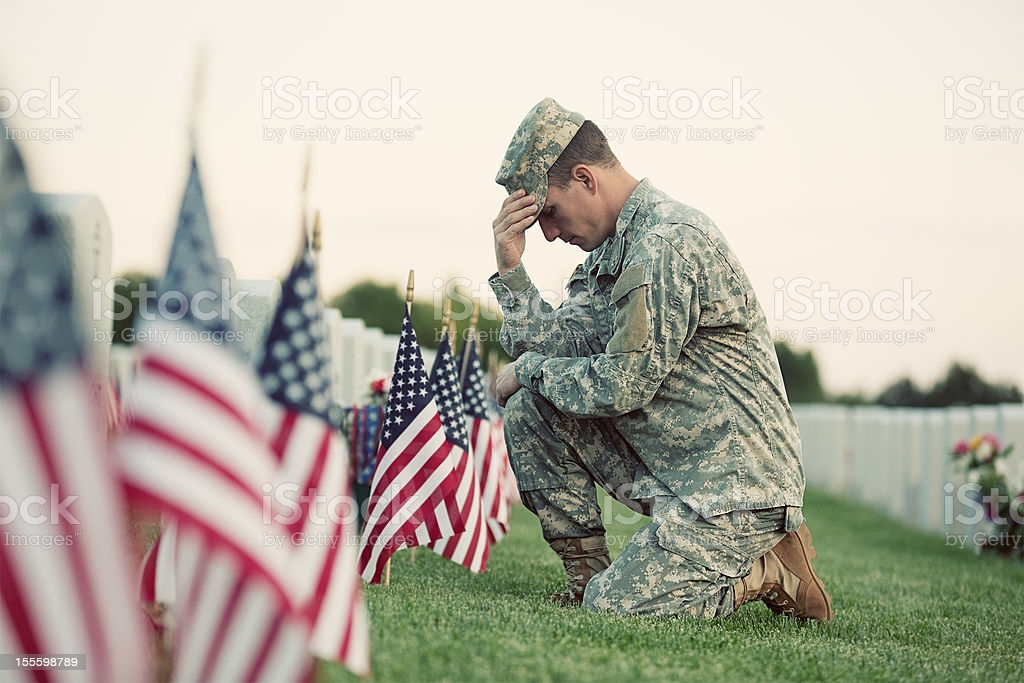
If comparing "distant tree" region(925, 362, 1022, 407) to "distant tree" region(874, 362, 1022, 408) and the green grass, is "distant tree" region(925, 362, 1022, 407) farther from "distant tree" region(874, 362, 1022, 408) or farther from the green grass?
the green grass

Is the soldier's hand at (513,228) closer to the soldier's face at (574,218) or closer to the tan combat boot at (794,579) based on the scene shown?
the soldier's face at (574,218)

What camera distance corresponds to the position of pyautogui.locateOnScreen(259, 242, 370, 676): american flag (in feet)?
8.13

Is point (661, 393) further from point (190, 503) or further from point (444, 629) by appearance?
point (190, 503)

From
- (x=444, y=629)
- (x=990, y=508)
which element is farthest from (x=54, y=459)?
(x=990, y=508)

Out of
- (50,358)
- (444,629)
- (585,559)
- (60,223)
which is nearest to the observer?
(50,358)

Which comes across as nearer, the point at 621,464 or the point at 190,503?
the point at 190,503

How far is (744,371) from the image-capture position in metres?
4.48

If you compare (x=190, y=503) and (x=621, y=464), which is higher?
(x=190, y=503)

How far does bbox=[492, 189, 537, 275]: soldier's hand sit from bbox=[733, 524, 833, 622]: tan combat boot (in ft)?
5.63

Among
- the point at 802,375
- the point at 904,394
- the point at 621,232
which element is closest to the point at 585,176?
the point at 621,232

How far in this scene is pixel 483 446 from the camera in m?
7.86

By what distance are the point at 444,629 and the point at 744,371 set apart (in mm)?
1831

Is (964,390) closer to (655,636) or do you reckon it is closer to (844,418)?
(844,418)

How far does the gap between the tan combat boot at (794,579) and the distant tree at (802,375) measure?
8474 centimetres
